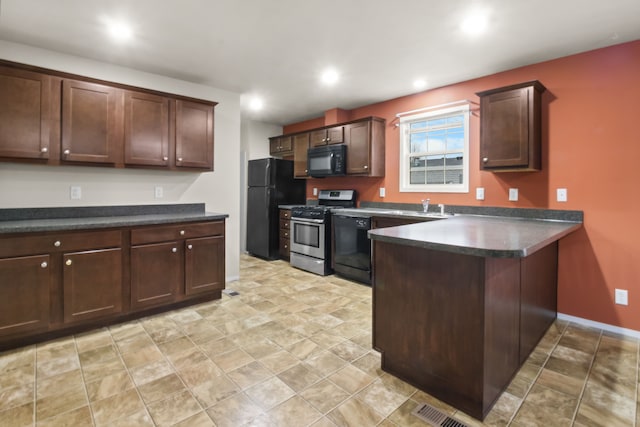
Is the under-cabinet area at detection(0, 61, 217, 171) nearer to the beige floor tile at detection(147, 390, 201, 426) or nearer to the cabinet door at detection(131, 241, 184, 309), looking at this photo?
the cabinet door at detection(131, 241, 184, 309)

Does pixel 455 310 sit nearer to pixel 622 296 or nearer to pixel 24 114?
pixel 622 296

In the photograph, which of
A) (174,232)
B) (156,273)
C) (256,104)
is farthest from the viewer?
(256,104)

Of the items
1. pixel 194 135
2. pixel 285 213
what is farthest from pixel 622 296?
pixel 194 135

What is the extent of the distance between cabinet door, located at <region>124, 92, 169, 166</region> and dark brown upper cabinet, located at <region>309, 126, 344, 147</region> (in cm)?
239

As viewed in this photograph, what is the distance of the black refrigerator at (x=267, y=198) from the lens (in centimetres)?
539

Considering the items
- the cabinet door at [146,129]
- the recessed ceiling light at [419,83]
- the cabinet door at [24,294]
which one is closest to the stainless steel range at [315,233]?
the recessed ceiling light at [419,83]

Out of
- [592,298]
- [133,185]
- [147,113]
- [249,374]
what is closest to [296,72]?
[147,113]

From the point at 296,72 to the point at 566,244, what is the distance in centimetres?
323

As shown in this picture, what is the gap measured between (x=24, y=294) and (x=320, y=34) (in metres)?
3.06

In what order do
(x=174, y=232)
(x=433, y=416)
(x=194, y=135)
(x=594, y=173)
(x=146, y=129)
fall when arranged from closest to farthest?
1. (x=433, y=416)
2. (x=594, y=173)
3. (x=174, y=232)
4. (x=146, y=129)
5. (x=194, y=135)

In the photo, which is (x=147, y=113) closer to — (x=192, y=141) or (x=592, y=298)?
(x=192, y=141)

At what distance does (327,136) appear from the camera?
5023 mm

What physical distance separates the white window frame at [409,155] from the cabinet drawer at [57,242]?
3.39 metres

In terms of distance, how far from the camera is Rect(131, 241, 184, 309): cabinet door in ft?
9.49
